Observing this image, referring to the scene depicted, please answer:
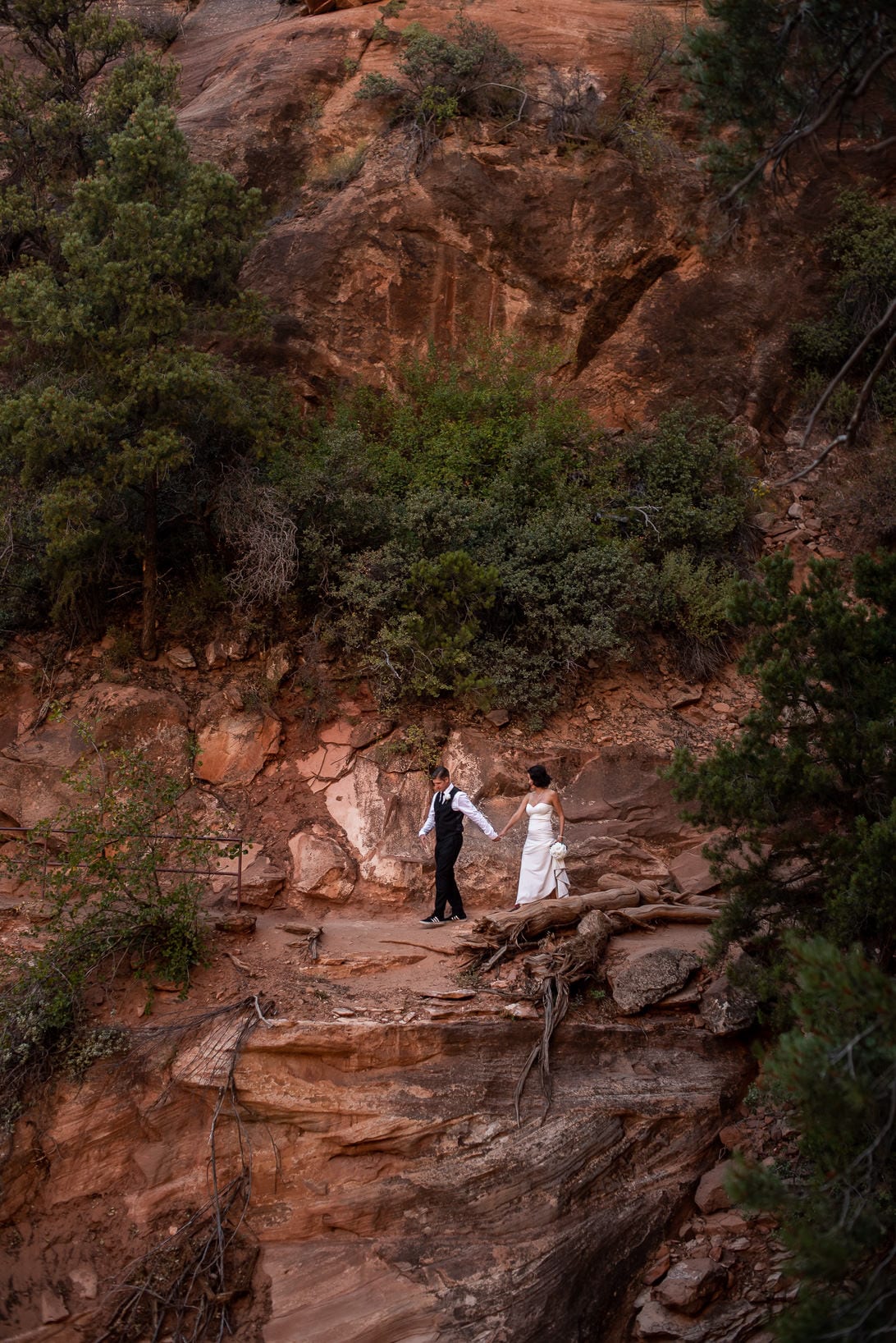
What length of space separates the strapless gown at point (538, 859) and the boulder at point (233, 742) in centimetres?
366

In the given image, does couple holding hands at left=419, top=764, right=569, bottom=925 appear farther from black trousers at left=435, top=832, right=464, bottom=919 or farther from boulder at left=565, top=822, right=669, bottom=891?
boulder at left=565, top=822, right=669, bottom=891

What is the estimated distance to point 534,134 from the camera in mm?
15789

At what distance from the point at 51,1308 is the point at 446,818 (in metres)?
4.78

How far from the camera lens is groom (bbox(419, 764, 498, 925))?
979cm

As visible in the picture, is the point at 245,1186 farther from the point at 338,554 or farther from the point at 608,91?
the point at 608,91

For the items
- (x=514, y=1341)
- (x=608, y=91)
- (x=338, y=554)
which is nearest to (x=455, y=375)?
(x=338, y=554)

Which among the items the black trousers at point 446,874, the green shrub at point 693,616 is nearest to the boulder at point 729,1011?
the black trousers at point 446,874

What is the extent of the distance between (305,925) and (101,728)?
11.2ft

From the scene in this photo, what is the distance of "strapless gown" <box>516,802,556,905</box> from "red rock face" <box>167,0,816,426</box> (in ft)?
25.0

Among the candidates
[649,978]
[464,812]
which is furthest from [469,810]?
A: [649,978]

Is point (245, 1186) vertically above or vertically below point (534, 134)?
below

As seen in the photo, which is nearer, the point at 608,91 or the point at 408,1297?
the point at 408,1297

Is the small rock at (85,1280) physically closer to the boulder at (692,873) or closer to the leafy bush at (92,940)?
the leafy bush at (92,940)

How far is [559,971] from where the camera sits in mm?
8445
